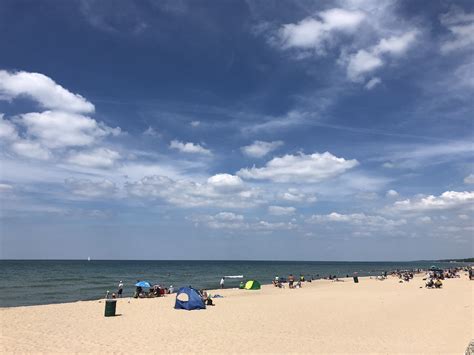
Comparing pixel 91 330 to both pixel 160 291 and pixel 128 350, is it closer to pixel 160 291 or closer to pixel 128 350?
pixel 128 350

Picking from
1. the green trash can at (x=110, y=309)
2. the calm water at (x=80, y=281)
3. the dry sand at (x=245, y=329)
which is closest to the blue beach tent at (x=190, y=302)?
the dry sand at (x=245, y=329)

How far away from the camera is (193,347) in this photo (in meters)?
13.6

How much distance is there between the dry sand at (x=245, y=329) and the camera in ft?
45.1

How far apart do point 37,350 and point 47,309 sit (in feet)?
38.8

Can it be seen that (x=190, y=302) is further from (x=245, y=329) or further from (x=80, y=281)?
(x=80, y=281)

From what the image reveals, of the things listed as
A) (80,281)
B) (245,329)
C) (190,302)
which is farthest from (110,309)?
(80,281)

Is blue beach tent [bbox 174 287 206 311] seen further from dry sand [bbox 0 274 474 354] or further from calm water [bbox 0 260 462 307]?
calm water [bbox 0 260 462 307]

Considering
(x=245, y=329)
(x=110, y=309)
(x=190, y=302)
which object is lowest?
(x=245, y=329)

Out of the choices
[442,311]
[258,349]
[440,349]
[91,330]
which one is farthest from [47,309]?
[442,311]

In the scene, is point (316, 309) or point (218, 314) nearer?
point (218, 314)

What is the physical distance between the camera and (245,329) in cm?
1714

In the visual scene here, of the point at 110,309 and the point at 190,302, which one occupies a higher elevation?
the point at 190,302

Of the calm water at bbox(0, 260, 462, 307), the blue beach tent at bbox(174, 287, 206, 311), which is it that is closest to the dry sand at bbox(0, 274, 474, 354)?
the blue beach tent at bbox(174, 287, 206, 311)

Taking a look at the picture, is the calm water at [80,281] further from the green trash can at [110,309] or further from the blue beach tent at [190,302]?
the blue beach tent at [190,302]
